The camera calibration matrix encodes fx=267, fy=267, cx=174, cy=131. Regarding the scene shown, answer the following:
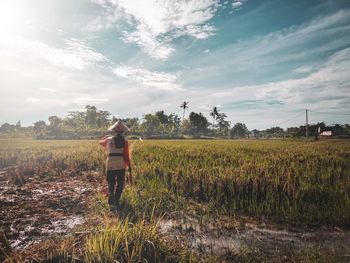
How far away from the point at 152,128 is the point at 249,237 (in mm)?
74112

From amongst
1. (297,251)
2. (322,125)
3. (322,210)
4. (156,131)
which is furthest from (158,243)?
(322,125)

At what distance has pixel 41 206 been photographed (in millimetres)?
6469

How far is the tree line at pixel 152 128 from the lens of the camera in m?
67.9

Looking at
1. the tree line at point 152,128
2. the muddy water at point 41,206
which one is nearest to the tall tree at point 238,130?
the tree line at point 152,128

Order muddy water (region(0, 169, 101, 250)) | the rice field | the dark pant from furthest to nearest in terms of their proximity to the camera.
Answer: the dark pant → muddy water (region(0, 169, 101, 250)) → the rice field

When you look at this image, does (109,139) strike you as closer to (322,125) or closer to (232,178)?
(232,178)

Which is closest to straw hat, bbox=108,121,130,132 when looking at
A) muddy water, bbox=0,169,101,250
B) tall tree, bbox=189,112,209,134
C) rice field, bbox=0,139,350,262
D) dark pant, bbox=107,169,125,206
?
dark pant, bbox=107,169,125,206

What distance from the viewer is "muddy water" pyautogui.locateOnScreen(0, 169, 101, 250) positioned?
4.82m

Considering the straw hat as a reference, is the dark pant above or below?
below

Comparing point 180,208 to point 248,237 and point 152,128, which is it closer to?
point 248,237

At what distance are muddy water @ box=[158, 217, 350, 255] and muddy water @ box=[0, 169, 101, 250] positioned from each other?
2.11 m

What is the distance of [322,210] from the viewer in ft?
18.0

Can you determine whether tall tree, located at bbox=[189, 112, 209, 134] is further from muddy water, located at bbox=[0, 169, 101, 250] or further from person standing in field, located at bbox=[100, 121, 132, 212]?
person standing in field, located at bbox=[100, 121, 132, 212]

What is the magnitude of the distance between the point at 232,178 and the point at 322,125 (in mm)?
94262
